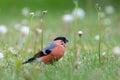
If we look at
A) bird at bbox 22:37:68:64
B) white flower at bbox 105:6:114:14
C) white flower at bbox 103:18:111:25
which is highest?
bird at bbox 22:37:68:64

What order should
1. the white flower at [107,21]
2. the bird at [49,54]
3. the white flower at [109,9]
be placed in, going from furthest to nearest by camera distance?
the white flower at [109,9] < the white flower at [107,21] < the bird at [49,54]

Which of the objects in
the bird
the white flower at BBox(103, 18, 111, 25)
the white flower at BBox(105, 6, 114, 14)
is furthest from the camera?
the white flower at BBox(105, 6, 114, 14)

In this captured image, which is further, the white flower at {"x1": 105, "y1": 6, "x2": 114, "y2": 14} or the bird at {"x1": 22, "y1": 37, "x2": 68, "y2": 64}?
the white flower at {"x1": 105, "y1": 6, "x2": 114, "y2": 14}

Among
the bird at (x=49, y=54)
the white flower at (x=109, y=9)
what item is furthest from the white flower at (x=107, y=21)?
the bird at (x=49, y=54)

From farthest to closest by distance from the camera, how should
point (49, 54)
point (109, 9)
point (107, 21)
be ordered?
point (109, 9) < point (107, 21) < point (49, 54)

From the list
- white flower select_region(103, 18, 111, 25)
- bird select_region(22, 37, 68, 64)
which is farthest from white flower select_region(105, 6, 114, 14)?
bird select_region(22, 37, 68, 64)

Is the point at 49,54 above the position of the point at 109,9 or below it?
above

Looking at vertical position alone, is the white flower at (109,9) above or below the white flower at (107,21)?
above

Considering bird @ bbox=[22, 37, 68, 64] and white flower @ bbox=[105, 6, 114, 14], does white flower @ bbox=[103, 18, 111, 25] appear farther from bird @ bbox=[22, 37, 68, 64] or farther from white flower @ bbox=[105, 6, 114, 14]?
bird @ bbox=[22, 37, 68, 64]

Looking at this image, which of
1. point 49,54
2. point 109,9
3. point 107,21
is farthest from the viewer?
point 109,9

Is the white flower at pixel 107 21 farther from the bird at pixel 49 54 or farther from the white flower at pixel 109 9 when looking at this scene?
the bird at pixel 49 54

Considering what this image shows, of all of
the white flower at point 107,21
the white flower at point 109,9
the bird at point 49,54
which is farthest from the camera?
the white flower at point 109,9

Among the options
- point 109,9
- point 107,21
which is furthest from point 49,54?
point 109,9

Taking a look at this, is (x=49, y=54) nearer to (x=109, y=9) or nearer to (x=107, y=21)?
(x=107, y=21)
